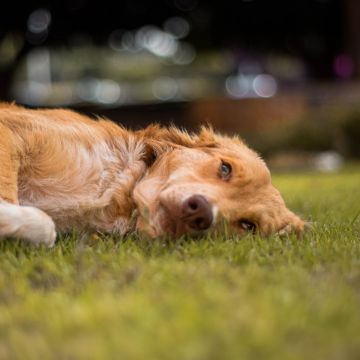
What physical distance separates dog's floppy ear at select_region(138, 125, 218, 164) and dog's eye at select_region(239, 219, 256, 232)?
646mm

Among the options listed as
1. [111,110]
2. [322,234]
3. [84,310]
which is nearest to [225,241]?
[322,234]

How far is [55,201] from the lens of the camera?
3736 millimetres

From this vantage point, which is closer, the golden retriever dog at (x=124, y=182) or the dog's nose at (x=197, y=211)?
the dog's nose at (x=197, y=211)

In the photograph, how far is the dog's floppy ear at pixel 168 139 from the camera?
4188mm

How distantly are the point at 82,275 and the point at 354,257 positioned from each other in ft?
3.95

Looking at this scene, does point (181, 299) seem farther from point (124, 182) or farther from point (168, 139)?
point (168, 139)

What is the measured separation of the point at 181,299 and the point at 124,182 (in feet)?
5.78

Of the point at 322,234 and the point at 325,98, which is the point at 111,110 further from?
the point at 322,234

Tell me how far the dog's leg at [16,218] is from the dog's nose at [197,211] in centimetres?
64

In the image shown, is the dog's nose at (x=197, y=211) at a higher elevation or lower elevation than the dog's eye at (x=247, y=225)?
higher

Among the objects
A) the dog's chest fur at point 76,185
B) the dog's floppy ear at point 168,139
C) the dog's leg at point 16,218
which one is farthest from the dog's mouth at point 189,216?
the dog's floppy ear at point 168,139

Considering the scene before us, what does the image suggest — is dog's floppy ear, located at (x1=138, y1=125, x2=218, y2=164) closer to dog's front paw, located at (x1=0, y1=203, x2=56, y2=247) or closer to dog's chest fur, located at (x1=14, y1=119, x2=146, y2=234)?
Answer: dog's chest fur, located at (x1=14, y1=119, x2=146, y2=234)

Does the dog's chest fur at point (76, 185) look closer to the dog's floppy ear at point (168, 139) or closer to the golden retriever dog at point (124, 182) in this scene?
the golden retriever dog at point (124, 182)

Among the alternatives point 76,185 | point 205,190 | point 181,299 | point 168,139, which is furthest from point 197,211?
point 181,299
